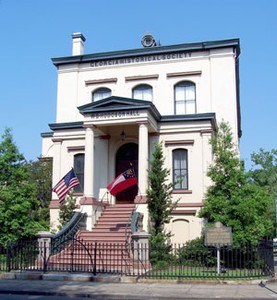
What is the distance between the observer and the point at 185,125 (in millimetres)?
23328

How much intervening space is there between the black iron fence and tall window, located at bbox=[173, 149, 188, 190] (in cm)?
466

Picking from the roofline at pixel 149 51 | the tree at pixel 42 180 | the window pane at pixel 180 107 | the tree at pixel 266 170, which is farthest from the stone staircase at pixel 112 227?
the tree at pixel 266 170

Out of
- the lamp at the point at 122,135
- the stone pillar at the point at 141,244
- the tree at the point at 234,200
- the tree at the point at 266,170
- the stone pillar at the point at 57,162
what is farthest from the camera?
the tree at the point at 266,170

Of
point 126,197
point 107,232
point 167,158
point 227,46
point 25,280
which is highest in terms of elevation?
point 227,46

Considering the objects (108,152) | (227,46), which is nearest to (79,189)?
(108,152)

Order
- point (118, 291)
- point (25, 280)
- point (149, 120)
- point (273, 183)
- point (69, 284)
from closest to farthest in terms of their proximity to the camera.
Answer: point (118, 291)
point (69, 284)
point (25, 280)
point (149, 120)
point (273, 183)

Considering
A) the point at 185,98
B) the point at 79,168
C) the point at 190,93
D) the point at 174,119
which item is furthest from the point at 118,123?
the point at 190,93

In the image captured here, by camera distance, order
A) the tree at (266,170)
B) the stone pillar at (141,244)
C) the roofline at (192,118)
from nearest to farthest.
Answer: the stone pillar at (141,244)
the roofline at (192,118)
the tree at (266,170)

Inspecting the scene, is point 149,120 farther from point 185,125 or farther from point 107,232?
point 107,232

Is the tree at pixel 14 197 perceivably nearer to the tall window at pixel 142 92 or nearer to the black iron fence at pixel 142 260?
the black iron fence at pixel 142 260

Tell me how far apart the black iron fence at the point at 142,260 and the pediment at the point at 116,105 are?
6911 millimetres

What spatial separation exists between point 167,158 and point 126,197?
3177 millimetres

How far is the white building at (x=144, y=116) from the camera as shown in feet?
73.3

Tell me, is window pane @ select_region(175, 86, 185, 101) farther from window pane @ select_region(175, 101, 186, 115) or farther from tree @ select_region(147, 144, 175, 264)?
tree @ select_region(147, 144, 175, 264)
